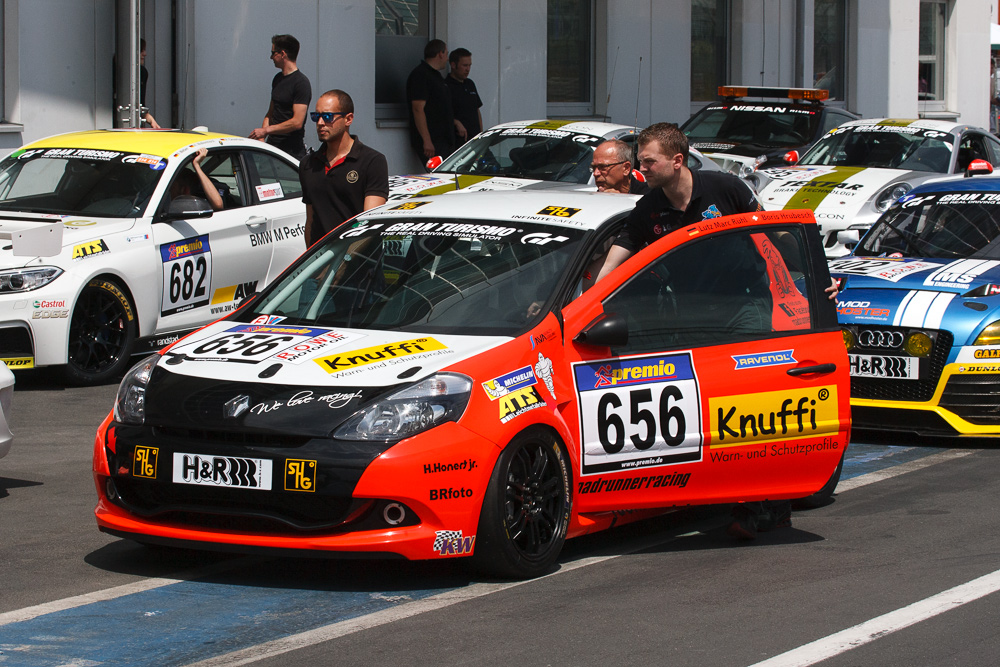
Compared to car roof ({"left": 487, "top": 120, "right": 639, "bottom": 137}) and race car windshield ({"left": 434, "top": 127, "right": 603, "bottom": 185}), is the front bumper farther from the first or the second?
car roof ({"left": 487, "top": 120, "right": 639, "bottom": 137})

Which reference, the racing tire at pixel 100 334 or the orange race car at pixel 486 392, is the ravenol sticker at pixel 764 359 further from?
the racing tire at pixel 100 334

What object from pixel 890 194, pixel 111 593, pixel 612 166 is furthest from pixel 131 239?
pixel 890 194

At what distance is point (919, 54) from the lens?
30.5m

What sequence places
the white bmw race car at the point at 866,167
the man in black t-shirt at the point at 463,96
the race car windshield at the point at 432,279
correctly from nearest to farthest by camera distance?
the race car windshield at the point at 432,279 < the white bmw race car at the point at 866,167 < the man in black t-shirt at the point at 463,96

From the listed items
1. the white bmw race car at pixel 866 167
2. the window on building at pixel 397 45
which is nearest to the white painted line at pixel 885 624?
the white bmw race car at pixel 866 167

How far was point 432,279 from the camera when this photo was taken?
6227mm

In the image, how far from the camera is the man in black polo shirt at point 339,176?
873cm

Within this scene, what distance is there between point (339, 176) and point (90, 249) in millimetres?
2124

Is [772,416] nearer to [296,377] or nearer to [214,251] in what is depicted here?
[296,377]

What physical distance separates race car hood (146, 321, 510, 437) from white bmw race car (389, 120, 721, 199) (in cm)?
726

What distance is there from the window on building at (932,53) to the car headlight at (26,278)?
24623mm

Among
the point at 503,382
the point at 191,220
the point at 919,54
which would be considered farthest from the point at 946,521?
the point at 919,54

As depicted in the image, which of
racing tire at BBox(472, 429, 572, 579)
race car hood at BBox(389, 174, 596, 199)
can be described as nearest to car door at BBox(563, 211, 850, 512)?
racing tire at BBox(472, 429, 572, 579)

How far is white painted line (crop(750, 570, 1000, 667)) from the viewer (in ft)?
15.5
